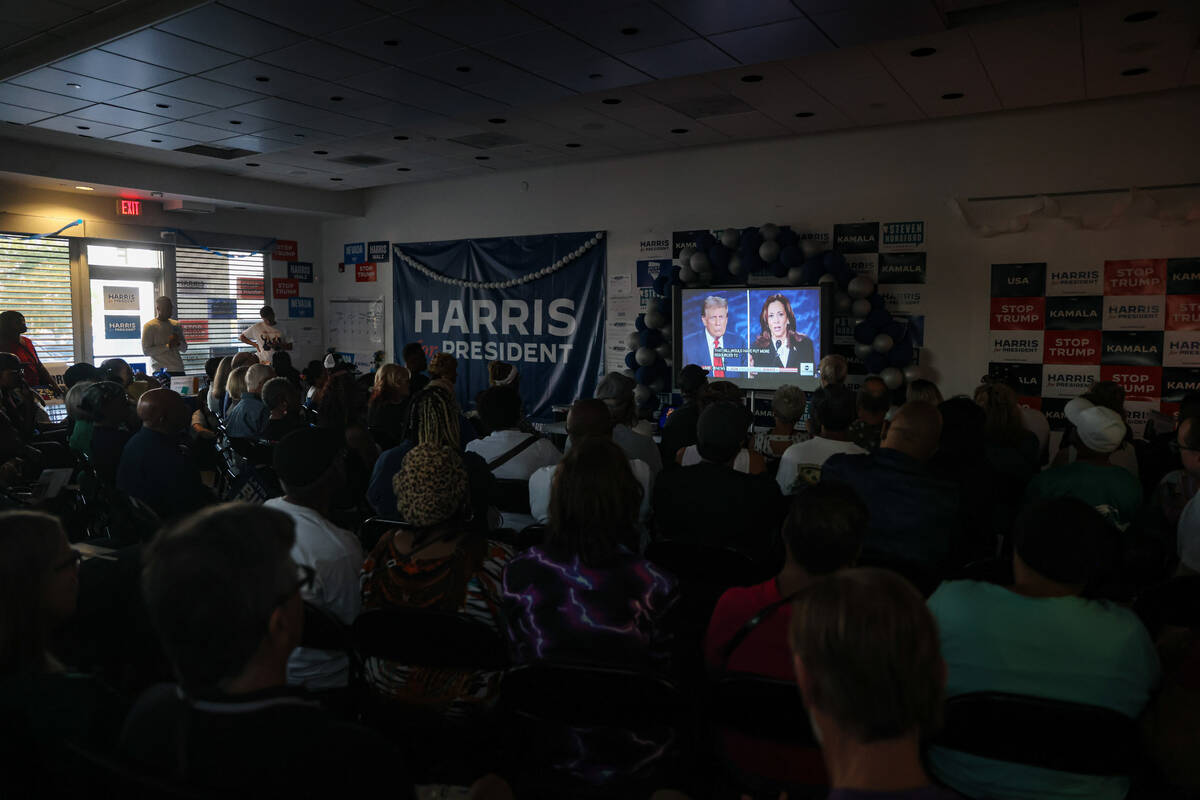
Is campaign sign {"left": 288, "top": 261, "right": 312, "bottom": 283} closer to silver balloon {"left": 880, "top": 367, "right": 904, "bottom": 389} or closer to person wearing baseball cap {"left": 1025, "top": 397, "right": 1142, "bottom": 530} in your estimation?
silver balloon {"left": 880, "top": 367, "right": 904, "bottom": 389}

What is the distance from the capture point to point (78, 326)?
9070 mm

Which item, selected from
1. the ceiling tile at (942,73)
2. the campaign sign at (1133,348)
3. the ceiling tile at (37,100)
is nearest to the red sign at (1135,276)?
the campaign sign at (1133,348)

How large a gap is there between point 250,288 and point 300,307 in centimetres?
72

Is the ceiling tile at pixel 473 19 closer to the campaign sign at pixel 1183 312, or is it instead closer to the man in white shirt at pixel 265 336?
the campaign sign at pixel 1183 312

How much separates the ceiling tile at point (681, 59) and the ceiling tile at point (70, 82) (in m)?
3.77

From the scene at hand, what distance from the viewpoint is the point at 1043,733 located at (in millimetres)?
1455

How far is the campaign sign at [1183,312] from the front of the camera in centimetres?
596

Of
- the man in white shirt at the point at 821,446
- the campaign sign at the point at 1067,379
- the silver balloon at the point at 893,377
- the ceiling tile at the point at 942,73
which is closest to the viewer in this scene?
the man in white shirt at the point at 821,446

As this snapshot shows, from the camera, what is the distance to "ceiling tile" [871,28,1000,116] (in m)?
4.86

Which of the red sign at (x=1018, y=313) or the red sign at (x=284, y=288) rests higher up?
the red sign at (x=284, y=288)

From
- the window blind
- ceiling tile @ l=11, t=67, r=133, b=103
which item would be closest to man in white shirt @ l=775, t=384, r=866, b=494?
ceiling tile @ l=11, t=67, r=133, b=103

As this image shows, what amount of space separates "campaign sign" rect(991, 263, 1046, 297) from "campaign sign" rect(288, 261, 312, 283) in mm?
9090

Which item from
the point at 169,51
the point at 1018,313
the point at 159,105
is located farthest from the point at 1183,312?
the point at 159,105

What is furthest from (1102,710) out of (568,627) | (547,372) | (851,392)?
(547,372)
